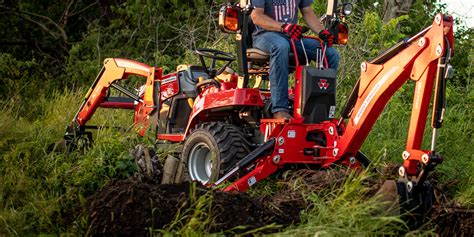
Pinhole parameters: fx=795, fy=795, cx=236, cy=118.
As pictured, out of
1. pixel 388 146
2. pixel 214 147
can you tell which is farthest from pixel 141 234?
pixel 388 146

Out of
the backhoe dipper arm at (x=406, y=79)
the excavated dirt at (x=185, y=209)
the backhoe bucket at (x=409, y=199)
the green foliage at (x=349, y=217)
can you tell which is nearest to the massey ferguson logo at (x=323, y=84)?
the backhoe dipper arm at (x=406, y=79)

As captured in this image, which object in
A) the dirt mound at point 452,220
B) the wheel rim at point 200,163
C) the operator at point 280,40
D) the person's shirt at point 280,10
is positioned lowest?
the dirt mound at point 452,220

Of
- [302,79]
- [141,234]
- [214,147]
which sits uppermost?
[302,79]

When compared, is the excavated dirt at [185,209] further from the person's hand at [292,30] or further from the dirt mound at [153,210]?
the person's hand at [292,30]

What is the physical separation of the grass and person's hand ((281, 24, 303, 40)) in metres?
1.30

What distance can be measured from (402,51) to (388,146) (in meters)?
2.56

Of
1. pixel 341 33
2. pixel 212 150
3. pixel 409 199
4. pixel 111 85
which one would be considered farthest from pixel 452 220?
pixel 111 85

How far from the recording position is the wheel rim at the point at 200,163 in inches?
294

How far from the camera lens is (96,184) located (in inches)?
249

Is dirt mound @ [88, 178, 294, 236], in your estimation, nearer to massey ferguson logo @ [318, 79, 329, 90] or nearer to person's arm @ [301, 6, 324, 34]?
massey ferguson logo @ [318, 79, 329, 90]

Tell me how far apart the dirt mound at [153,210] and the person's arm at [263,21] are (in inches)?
82.8

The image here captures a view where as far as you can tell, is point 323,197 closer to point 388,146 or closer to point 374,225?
point 374,225

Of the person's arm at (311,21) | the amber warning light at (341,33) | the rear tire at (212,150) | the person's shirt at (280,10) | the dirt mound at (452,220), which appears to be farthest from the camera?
the person's arm at (311,21)

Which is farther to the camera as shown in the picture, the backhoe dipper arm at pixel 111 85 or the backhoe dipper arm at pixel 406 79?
the backhoe dipper arm at pixel 111 85
